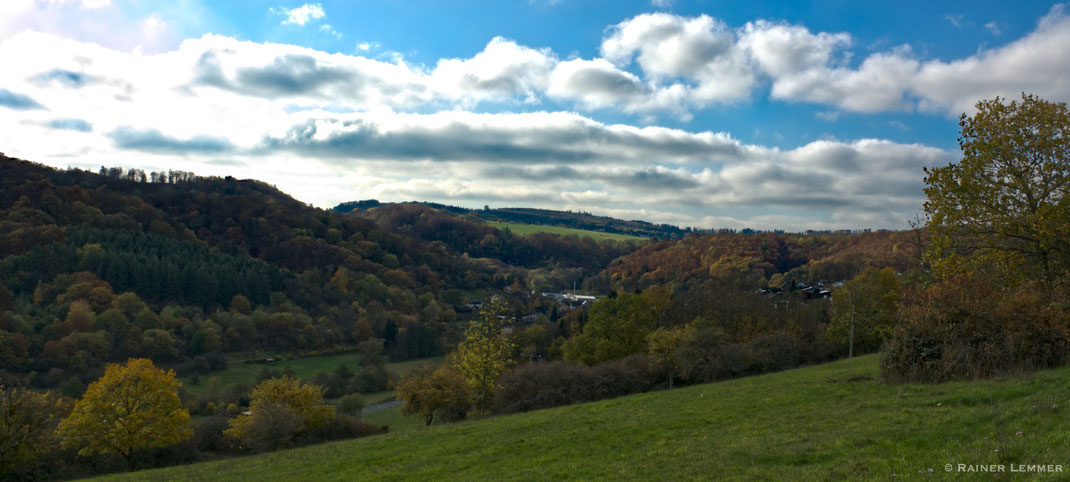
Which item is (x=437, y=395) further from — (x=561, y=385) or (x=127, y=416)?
(x=127, y=416)

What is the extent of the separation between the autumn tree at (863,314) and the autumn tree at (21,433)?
55301 millimetres

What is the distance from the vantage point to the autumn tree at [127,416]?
3362 centimetres

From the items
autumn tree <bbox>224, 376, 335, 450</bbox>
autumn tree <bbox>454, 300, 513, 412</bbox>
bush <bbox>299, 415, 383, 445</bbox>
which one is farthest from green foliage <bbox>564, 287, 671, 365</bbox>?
autumn tree <bbox>224, 376, 335, 450</bbox>

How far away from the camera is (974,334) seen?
18781 mm

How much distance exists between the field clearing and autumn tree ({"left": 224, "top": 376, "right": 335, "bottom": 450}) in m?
36.0

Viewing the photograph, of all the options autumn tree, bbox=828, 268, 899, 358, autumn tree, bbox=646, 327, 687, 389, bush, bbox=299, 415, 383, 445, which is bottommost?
bush, bbox=299, 415, 383, 445

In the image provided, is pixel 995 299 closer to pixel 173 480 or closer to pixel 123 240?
pixel 173 480

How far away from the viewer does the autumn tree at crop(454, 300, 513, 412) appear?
41.5m

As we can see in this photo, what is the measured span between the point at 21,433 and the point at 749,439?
116ft

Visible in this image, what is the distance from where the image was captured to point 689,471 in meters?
12.3

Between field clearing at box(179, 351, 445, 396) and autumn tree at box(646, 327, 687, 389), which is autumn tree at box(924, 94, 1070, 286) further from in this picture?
field clearing at box(179, 351, 445, 396)

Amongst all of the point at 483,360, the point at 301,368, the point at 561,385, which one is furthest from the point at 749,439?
the point at 301,368

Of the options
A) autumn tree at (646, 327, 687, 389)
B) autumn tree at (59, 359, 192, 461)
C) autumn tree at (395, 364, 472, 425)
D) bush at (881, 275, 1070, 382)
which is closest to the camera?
bush at (881, 275, 1070, 382)

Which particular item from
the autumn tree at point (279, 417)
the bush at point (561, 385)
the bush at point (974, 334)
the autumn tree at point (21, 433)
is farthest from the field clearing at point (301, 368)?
the bush at point (974, 334)
